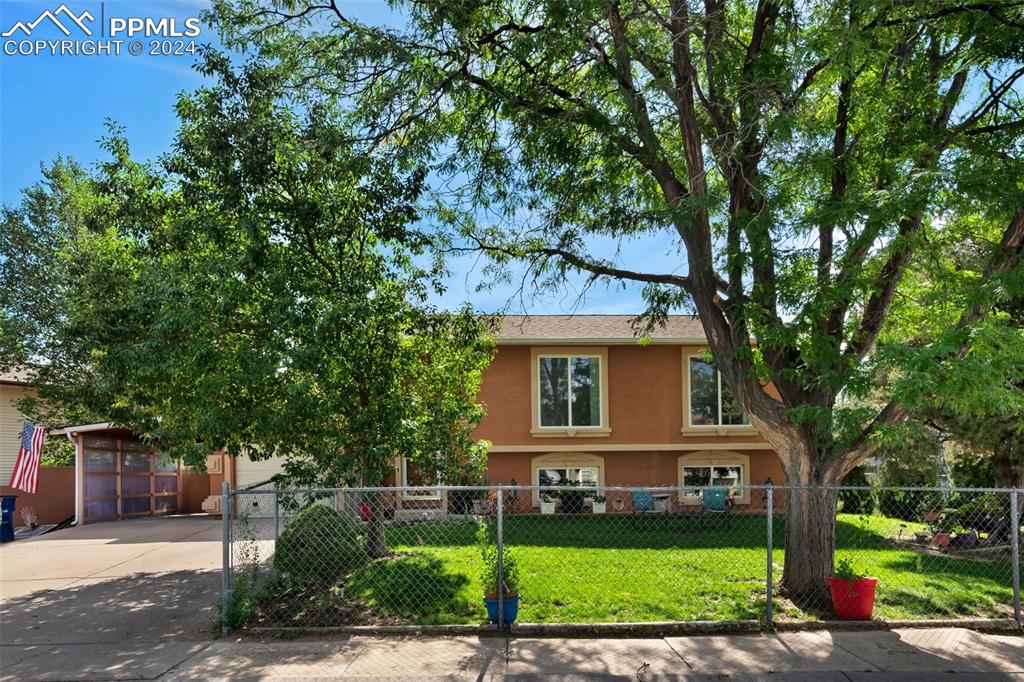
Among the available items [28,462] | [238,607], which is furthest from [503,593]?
[28,462]

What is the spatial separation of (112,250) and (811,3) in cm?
1085

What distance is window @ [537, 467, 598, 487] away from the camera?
18.5 meters

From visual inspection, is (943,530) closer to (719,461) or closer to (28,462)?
(719,461)

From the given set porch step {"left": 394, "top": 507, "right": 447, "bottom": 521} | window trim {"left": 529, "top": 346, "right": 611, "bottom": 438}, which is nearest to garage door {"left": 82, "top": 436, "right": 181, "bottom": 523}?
porch step {"left": 394, "top": 507, "right": 447, "bottom": 521}

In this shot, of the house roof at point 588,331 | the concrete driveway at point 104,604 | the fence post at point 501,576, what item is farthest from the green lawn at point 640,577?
the house roof at point 588,331

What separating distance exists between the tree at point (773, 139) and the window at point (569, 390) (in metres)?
8.47

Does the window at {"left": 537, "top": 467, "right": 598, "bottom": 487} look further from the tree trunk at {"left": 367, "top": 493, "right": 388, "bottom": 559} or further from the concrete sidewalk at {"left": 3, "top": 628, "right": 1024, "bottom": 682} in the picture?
the concrete sidewalk at {"left": 3, "top": 628, "right": 1024, "bottom": 682}

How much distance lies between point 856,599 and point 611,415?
1089 cm

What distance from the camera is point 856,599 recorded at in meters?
7.71

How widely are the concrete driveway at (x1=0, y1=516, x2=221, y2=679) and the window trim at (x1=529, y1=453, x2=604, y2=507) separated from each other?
7.83 m

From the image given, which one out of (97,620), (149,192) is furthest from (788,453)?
(149,192)

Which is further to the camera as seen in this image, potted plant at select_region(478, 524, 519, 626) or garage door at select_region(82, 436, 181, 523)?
garage door at select_region(82, 436, 181, 523)

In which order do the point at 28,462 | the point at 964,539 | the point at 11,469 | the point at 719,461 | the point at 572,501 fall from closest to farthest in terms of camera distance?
the point at 964,539 < the point at 28,462 < the point at 572,501 < the point at 719,461 < the point at 11,469

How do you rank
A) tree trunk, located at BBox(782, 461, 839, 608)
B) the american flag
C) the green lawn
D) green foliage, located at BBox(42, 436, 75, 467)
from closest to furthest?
the green lawn → tree trunk, located at BBox(782, 461, 839, 608) → the american flag → green foliage, located at BBox(42, 436, 75, 467)
